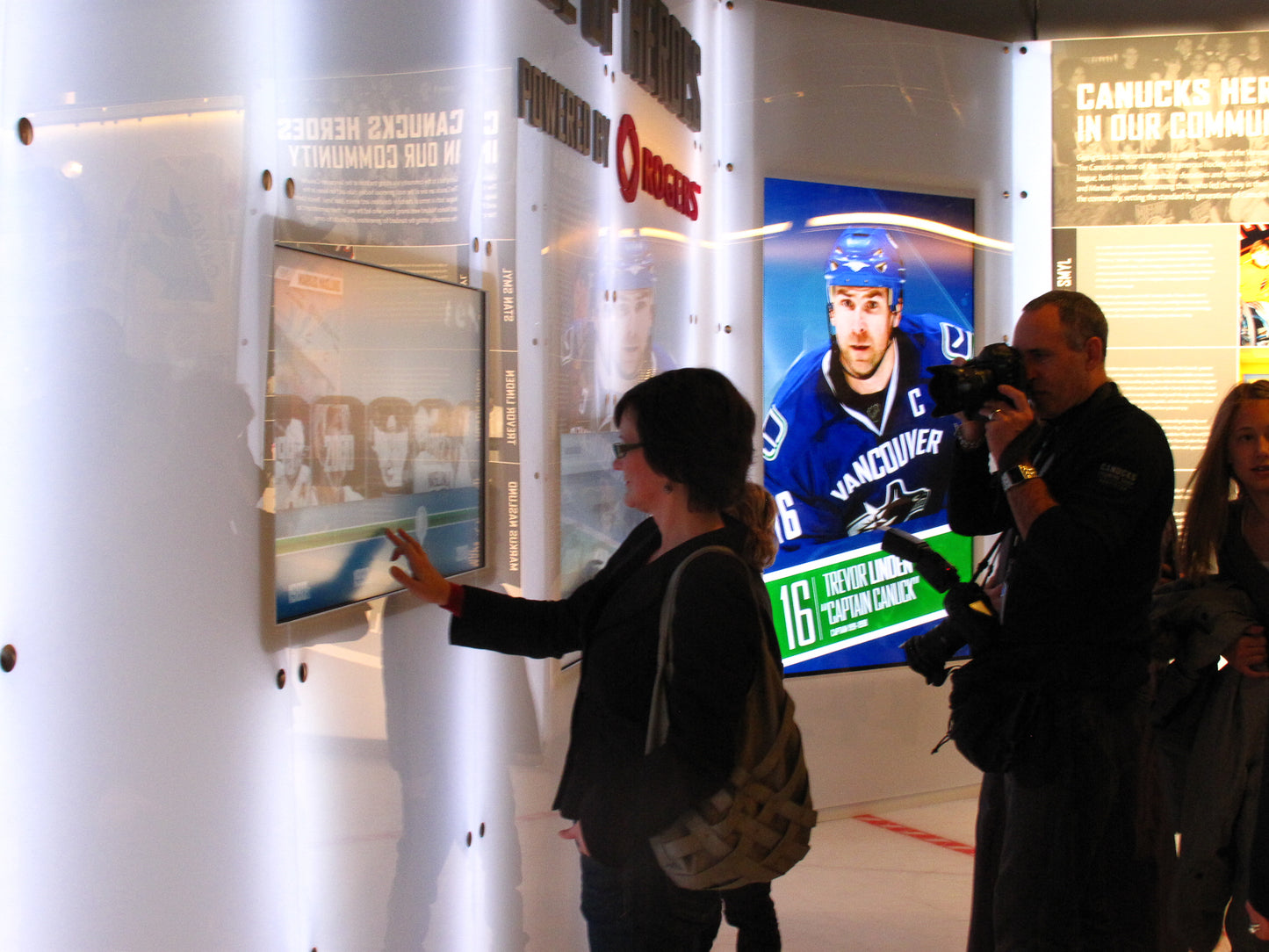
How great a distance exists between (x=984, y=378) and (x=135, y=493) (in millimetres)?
1705

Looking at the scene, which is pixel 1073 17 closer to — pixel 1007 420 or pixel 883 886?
pixel 1007 420

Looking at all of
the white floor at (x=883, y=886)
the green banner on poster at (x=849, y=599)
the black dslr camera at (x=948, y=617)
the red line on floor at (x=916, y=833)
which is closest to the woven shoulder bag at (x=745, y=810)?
the black dslr camera at (x=948, y=617)

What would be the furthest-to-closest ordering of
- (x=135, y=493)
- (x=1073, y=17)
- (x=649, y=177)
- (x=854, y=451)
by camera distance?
1. (x=1073, y=17)
2. (x=854, y=451)
3. (x=649, y=177)
4. (x=135, y=493)

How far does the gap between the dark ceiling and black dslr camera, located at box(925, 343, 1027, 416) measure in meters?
3.23

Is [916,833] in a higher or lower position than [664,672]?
lower

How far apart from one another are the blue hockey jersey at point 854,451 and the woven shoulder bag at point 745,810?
2.83 meters

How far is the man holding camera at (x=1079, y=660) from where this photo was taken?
91.7 inches

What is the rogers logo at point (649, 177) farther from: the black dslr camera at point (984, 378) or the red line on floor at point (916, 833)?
the red line on floor at point (916, 833)

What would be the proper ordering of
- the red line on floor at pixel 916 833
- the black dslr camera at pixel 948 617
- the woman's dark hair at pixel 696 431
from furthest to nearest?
the red line on floor at pixel 916 833
the black dslr camera at pixel 948 617
the woman's dark hair at pixel 696 431

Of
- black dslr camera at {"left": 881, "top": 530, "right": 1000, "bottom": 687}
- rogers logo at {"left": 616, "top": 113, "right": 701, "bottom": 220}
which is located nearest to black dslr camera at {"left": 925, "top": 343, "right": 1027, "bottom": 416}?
black dslr camera at {"left": 881, "top": 530, "right": 1000, "bottom": 687}

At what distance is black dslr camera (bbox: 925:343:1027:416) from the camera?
2.49 metres

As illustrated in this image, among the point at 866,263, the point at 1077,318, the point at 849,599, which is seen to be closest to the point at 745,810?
the point at 1077,318

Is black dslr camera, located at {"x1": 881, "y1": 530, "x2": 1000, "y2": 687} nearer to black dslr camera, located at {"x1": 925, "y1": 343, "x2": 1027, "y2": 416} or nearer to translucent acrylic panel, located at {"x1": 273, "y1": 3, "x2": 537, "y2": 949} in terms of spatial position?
black dslr camera, located at {"x1": 925, "y1": 343, "x2": 1027, "y2": 416}

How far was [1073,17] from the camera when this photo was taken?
527 centimetres
